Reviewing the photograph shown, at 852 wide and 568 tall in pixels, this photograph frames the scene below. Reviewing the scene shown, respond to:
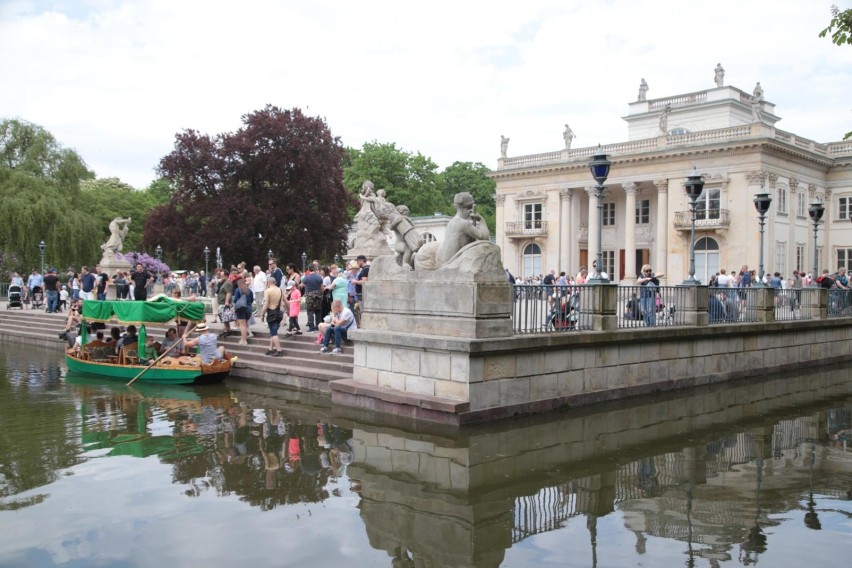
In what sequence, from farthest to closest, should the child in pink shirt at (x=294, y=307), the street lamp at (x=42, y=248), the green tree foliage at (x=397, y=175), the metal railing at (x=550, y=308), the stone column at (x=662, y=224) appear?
1. the green tree foliage at (x=397, y=175)
2. the stone column at (x=662, y=224)
3. the street lamp at (x=42, y=248)
4. the child in pink shirt at (x=294, y=307)
5. the metal railing at (x=550, y=308)

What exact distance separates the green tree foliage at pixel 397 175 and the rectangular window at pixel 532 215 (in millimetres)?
13322

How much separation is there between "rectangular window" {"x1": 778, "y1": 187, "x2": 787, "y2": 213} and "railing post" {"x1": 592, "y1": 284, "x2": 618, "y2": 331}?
123 feet


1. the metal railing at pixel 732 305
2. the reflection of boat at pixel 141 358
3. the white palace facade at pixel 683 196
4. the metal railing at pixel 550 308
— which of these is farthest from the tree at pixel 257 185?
the metal railing at pixel 550 308

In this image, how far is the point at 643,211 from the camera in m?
53.0

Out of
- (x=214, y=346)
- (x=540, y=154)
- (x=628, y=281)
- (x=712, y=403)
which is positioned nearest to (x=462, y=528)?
(x=712, y=403)

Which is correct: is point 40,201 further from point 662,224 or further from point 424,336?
point 662,224

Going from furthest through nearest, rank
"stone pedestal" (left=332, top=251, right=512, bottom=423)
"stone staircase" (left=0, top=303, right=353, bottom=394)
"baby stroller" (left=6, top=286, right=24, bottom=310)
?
"baby stroller" (left=6, top=286, right=24, bottom=310) < "stone staircase" (left=0, top=303, right=353, bottom=394) < "stone pedestal" (left=332, top=251, right=512, bottom=423)

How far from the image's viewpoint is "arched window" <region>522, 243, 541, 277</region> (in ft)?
185

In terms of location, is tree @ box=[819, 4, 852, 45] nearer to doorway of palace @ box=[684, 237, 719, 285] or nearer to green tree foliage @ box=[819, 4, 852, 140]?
green tree foliage @ box=[819, 4, 852, 140]

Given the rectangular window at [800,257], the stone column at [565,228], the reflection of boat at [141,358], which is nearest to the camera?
the reflection of boat at [141,358]

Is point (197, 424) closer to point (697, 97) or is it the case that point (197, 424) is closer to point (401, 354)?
point (401, 354)

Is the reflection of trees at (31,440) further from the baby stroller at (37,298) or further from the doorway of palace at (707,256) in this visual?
the doorway of palace at (707,256)

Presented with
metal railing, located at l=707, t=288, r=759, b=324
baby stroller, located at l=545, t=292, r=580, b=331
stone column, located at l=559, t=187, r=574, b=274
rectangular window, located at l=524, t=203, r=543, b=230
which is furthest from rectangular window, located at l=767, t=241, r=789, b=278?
baby stroller, located at l=545, t=292, r=580, b=331

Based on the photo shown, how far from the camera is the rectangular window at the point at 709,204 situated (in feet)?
152
